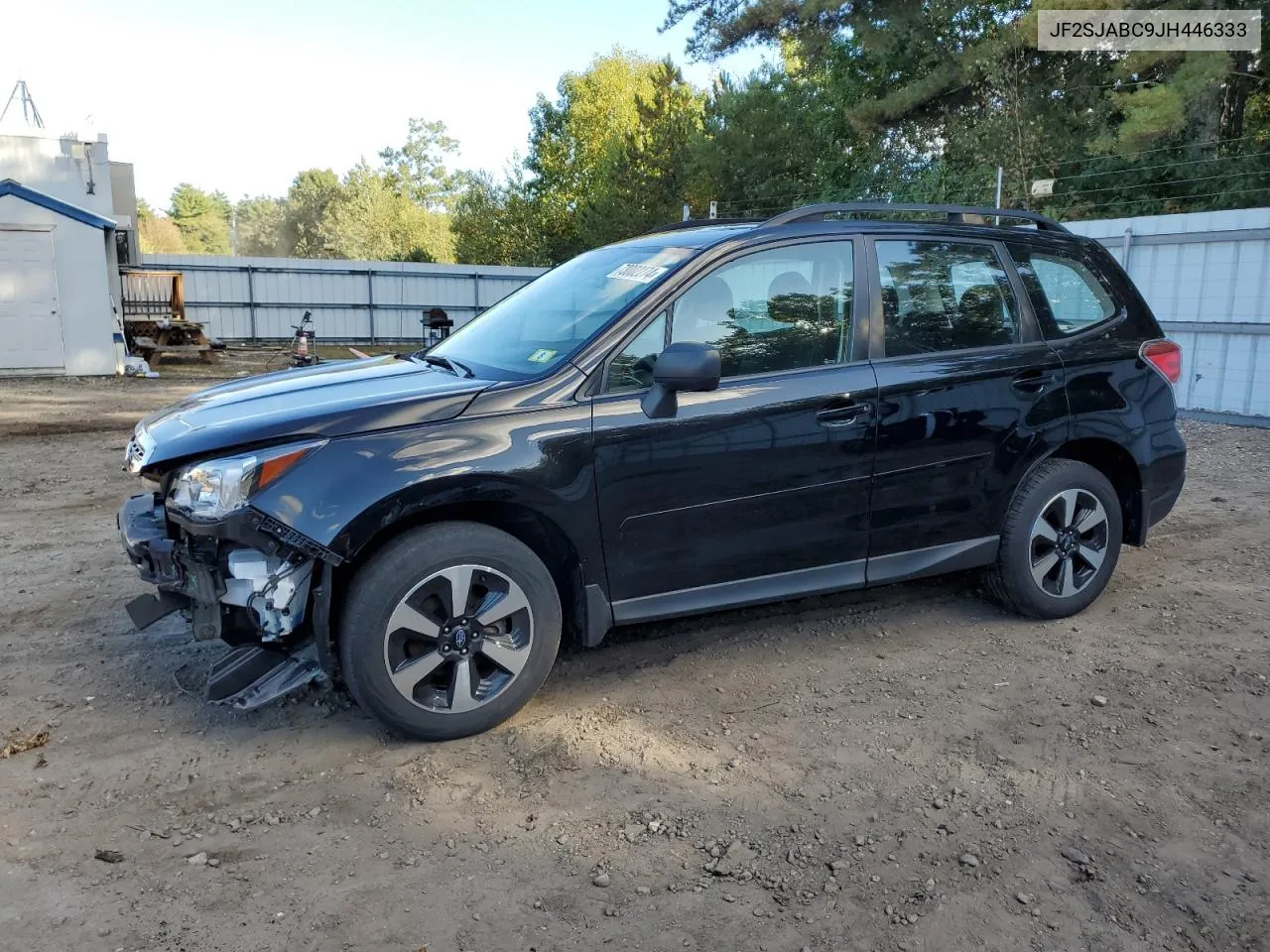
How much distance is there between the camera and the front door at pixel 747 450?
12.2ft

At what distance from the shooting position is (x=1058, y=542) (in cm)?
464

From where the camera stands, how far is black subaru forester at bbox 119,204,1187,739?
3338 millimetres

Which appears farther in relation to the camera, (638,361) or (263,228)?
(263,228)

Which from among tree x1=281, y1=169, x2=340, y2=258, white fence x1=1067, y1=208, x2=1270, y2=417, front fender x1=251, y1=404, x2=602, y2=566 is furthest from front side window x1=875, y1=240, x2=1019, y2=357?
tree x1=281, y1=169, x2=340, y2=258

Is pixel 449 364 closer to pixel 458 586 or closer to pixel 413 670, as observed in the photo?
pixel 458 586

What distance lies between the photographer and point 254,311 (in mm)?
26094

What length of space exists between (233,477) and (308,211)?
85.3 metres

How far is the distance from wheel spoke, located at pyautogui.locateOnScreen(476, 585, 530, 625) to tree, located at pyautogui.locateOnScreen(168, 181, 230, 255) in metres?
104

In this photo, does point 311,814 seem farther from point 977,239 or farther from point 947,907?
point 977,239

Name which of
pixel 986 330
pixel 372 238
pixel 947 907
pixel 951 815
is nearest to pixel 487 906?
pixel 947 907

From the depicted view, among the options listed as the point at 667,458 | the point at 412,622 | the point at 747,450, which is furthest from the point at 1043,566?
the point at 412,622

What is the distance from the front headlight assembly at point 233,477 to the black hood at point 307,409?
0.05m

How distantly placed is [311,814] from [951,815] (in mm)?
2032

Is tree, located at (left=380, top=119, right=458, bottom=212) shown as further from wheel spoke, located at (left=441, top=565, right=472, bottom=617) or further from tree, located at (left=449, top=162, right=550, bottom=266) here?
wheel spoke, located at (left=441, top=565, right=472, bottom=617)
